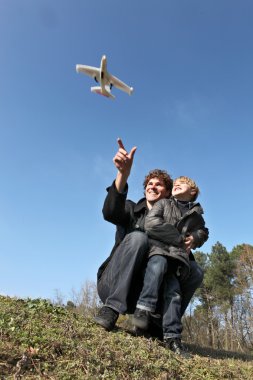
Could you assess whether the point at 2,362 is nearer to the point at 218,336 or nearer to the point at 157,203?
the point at 157,203

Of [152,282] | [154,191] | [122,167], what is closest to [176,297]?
[152,282]

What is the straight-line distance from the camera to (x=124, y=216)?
395 centimetres

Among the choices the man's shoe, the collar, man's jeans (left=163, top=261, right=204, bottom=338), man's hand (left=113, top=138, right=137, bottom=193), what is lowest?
the man's shoe

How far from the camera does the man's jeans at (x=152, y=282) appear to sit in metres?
3.44

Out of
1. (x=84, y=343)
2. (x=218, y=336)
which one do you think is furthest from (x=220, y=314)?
(x=84, y=343)

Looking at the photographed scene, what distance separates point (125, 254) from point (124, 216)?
481 millimetres

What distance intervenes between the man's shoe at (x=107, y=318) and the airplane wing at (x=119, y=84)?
3.81 meters

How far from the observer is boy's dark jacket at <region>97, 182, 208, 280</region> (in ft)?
12.3

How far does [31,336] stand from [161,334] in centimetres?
169

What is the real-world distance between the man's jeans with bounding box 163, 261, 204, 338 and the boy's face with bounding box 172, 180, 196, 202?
76 cm

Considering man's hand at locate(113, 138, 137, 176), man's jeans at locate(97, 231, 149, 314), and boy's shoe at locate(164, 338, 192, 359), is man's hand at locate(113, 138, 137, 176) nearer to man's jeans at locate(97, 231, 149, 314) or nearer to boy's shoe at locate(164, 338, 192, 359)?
man's jeans at locate(97, 231, 149, 314)

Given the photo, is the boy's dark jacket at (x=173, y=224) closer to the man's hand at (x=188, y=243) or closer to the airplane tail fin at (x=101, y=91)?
the man's hand at (x=188, y=243)

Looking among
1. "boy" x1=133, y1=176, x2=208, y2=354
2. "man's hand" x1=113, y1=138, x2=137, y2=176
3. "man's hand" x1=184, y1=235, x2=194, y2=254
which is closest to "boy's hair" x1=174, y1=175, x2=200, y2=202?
"boy" x1=133, y1=176, x2=208, y2=354

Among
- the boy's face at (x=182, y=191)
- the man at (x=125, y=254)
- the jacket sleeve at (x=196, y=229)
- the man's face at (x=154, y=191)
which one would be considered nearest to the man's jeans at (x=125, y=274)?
the man at (x=125, y=254)
